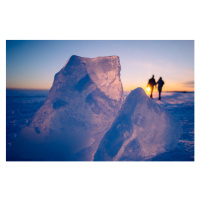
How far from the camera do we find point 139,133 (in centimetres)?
225

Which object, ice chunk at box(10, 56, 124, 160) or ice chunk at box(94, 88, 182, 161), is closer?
ice chunk at box(94, 88, 182, 161)

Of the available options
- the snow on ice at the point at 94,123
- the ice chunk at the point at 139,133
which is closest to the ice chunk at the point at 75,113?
the snow on ice at the point at 94,123

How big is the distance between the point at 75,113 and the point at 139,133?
1236 mm

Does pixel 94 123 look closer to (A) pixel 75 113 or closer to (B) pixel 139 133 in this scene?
(A) pixel 75 113

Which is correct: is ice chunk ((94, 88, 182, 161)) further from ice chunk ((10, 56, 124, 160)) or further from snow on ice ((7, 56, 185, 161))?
ice chunk ((10, 56, 124, 160))

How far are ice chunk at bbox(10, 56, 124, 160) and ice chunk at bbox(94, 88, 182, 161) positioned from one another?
37cm

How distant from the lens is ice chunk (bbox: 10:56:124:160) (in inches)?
92.7

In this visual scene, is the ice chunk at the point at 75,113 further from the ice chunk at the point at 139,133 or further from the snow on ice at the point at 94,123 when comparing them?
the ice chunk at the point at 139,133

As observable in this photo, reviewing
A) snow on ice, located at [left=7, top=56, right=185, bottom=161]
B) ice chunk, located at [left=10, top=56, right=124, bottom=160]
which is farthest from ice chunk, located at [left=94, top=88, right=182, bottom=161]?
ice chunk, located at [left=10, top=56, right=124, bottom=160]

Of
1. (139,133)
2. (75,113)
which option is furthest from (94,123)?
(139,133)

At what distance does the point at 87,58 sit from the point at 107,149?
1963mm

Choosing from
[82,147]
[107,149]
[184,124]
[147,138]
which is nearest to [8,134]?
[82,147]

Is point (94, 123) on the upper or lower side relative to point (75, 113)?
lower

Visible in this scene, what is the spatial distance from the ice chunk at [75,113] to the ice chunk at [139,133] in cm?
37
